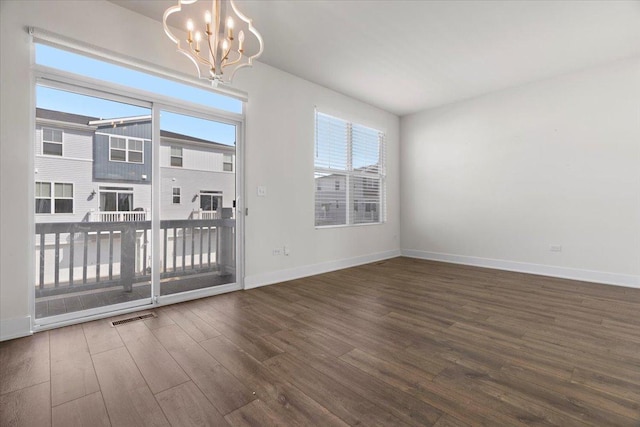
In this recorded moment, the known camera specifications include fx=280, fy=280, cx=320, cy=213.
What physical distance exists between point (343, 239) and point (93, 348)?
3507mm

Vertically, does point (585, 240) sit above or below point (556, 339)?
above

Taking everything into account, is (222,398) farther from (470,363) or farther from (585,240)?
(585,240)

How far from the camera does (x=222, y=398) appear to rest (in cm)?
150

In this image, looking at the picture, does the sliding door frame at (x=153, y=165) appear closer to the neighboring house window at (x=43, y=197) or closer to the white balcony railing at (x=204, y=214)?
the neighboring house window at (x=43, y=197)

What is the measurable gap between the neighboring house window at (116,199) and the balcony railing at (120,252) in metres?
0.14

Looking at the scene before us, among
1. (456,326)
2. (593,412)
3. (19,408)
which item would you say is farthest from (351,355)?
(19,408)

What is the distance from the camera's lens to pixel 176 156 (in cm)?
315

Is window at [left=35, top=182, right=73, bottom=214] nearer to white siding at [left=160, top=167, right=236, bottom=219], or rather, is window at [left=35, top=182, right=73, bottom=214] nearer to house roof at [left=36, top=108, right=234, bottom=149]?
house roof at [left=36, top=108, right=234, bottom=149]

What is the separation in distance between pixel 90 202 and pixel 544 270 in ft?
19.3

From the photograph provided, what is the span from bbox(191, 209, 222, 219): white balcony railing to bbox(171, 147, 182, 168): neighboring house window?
1.82 feet

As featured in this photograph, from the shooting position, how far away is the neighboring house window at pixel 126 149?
2.75 metres

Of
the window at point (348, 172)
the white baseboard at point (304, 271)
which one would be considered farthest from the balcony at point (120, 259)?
the window at point (348, 172)

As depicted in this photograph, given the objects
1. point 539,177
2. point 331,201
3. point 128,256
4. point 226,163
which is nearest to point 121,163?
point 128,256

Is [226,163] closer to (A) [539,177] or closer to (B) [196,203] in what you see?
(B) [196,203]
